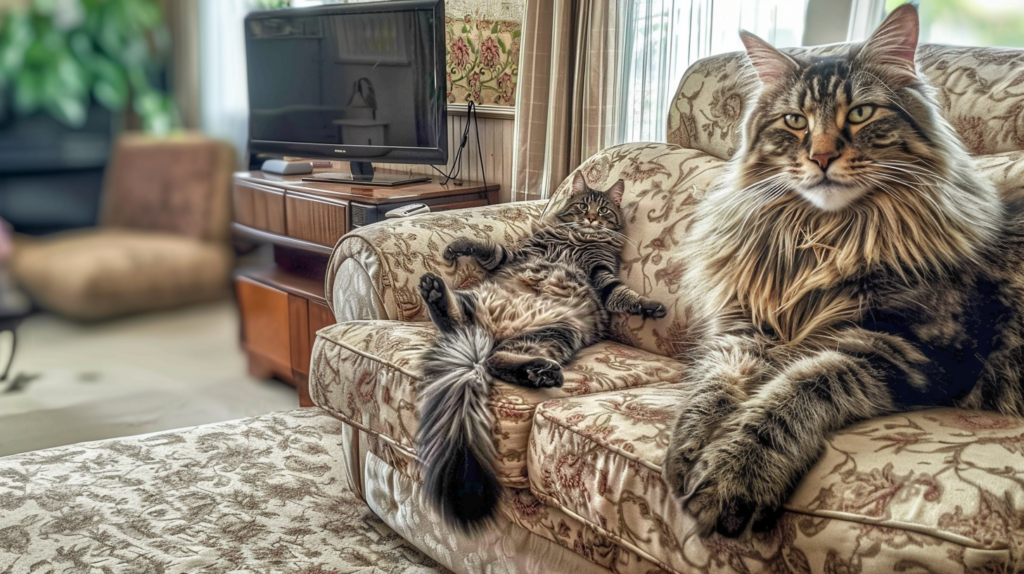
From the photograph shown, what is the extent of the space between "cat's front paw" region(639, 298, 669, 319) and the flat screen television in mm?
1291

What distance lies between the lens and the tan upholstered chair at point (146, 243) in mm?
222

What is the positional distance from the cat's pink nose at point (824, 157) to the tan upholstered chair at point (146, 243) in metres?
1.40

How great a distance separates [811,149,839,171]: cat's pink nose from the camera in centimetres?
150

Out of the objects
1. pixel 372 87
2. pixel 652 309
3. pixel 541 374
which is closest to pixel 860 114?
pixel 652 309

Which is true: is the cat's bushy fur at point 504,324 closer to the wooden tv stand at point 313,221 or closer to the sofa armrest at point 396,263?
the sofa armrest at point 396,263

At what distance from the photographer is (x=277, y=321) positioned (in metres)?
2.90

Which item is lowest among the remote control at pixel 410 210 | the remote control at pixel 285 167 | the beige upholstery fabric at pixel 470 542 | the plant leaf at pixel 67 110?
the beige upholstery fabric at pixel 470 542

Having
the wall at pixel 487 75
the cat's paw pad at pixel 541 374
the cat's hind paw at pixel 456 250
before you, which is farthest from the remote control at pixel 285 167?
the cat's paw pad at pixel 541 374

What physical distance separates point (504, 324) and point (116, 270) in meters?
1.69

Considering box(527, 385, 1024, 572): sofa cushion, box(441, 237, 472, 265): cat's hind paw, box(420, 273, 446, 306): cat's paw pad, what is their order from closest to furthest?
1. box(527, 385, 1024, 572): sofa cushion
2. box(420, 273, 446, 306): cat's paw pad
3. box(441, 237, 472, 265): cat's hind paw

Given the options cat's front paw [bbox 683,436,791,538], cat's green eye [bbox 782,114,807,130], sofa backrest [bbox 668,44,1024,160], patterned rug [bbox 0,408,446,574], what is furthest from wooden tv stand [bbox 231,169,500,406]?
cat's front paw [bbox 683,436,791,538]

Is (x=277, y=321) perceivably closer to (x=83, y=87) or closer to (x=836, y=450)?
(x=836, y=450)

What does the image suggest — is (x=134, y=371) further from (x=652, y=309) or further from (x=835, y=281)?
(x=652, y=309)

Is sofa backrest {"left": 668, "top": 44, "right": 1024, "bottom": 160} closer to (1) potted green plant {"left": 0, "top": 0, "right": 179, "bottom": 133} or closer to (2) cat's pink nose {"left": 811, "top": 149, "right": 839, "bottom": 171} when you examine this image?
(2) cat's pink nose {"left": 811, "top": 149, "right": 839, "bottom": 171}
